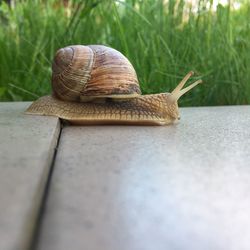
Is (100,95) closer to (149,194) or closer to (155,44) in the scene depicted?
(155,44)

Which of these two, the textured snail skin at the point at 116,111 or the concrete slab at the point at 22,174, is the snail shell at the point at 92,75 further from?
the concrete slab at the point at 22,174

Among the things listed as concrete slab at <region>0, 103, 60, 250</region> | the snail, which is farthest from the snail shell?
concrete slab at <region>0, 103, 60, 250</region>

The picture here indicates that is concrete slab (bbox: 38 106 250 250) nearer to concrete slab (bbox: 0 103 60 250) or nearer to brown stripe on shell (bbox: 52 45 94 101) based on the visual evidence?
A: concrete slab (bbox: 0 103 60 250)

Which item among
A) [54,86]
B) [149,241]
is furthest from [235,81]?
[149,241]

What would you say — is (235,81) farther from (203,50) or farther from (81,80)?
(81,80)

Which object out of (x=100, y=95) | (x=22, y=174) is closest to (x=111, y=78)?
(x=100, y=95)

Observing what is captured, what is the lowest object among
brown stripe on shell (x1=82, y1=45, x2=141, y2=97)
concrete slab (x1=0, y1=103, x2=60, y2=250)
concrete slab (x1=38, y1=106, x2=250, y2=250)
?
concrete slab (x1=38, y1=106, x2=250, y2=250)
